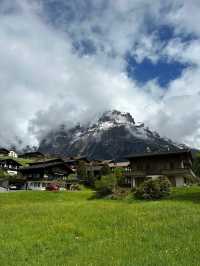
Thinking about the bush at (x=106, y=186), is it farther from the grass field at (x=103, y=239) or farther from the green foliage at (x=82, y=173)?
the green foliage at (x=82, y=173)

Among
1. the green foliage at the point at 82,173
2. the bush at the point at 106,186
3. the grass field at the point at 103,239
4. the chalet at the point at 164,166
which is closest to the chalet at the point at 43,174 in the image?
the green foliage at the point at 82,173

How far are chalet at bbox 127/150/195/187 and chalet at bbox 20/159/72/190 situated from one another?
98.0ft

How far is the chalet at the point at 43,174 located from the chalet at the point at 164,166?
2988cm

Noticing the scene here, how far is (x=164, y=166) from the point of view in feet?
251

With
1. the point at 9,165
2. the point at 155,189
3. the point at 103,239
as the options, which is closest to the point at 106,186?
the point at 155,189

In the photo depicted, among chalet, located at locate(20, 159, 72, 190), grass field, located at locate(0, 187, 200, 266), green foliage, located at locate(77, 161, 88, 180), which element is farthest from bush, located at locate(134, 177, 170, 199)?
green foliage, located at locate(77, 161, 88, 180)

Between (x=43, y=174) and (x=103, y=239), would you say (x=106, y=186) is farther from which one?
(x=43, y=174)

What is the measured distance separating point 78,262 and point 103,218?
11970 millimetres

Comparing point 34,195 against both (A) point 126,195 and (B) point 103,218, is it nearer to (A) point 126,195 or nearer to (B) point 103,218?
(A) point 126,195

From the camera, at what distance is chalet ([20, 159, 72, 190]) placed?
98.1 meters

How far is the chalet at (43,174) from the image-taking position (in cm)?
9812

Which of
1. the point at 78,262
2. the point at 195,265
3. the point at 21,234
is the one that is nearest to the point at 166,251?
the point at 195,265

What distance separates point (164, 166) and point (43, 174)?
4094 centimetres

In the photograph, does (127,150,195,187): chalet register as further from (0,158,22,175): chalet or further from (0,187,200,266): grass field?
(0,158,22,175): chalet
